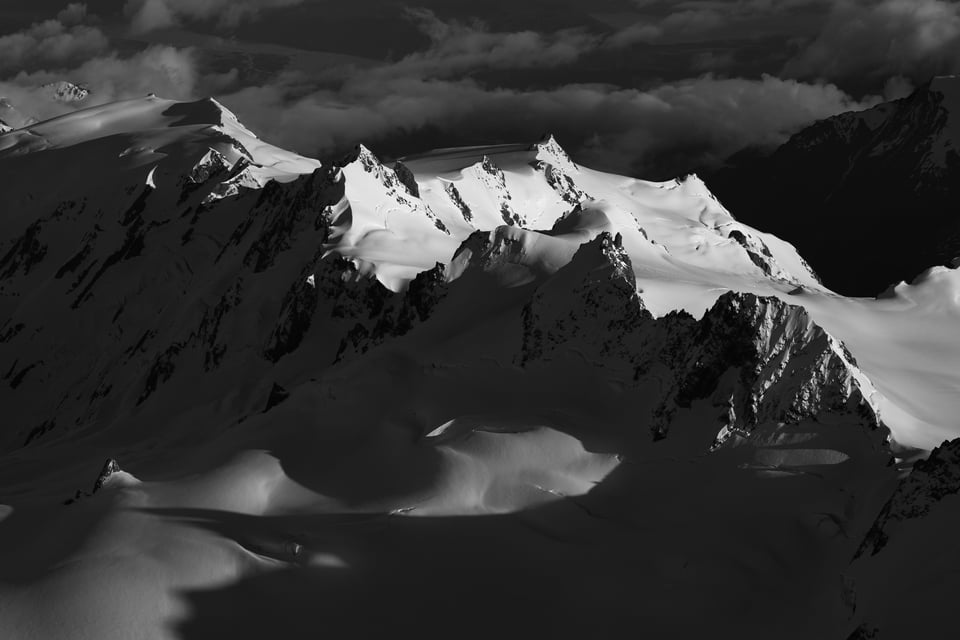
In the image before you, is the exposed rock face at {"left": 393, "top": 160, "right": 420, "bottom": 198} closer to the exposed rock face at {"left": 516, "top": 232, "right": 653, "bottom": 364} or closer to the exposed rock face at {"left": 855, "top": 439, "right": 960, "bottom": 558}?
the exposed rock face at {"left": 516, "top": 232, "right": 653, "bottom": 364}

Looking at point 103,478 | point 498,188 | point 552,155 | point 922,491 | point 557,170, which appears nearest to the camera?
point 922,491

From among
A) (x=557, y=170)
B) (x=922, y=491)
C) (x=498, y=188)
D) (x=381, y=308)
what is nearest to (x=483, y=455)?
(x=922, y=491)

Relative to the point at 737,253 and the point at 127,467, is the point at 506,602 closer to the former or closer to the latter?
the point at 127,467

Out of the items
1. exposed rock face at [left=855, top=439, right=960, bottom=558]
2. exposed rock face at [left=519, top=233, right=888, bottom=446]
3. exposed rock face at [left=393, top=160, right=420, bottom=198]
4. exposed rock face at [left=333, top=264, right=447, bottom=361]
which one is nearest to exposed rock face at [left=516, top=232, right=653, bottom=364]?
exposed rock face at [left=519, top=233, right=888, bottom=446]

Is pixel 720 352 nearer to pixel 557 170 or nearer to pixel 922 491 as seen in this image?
pixel 922 491

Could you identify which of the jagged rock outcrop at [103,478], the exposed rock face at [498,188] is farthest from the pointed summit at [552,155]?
the jagged rock outcrop at [103,478]
